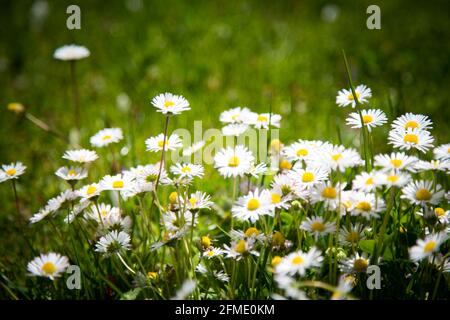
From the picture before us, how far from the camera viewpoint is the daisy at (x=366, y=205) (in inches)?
43.0

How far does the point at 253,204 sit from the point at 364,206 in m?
0.25

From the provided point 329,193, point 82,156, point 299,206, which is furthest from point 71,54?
point 329,193

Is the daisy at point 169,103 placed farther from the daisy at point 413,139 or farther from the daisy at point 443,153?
the daisy at point 443,153

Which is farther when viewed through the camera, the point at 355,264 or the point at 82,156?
the point at 82,156

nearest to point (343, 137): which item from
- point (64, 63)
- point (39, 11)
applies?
point (64, 63)

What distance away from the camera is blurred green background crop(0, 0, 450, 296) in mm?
2359

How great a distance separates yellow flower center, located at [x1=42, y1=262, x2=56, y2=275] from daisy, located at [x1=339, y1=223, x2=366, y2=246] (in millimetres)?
673

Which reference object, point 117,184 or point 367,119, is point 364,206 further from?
point 117,184

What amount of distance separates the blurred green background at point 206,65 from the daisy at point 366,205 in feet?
2.61

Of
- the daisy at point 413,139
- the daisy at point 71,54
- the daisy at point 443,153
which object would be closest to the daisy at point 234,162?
the daisy at point 413,139

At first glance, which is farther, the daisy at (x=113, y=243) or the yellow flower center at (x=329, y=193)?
the daisy at (x=113, y=243)

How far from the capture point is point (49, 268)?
110 centimetres

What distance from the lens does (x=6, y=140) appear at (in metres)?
2.46
